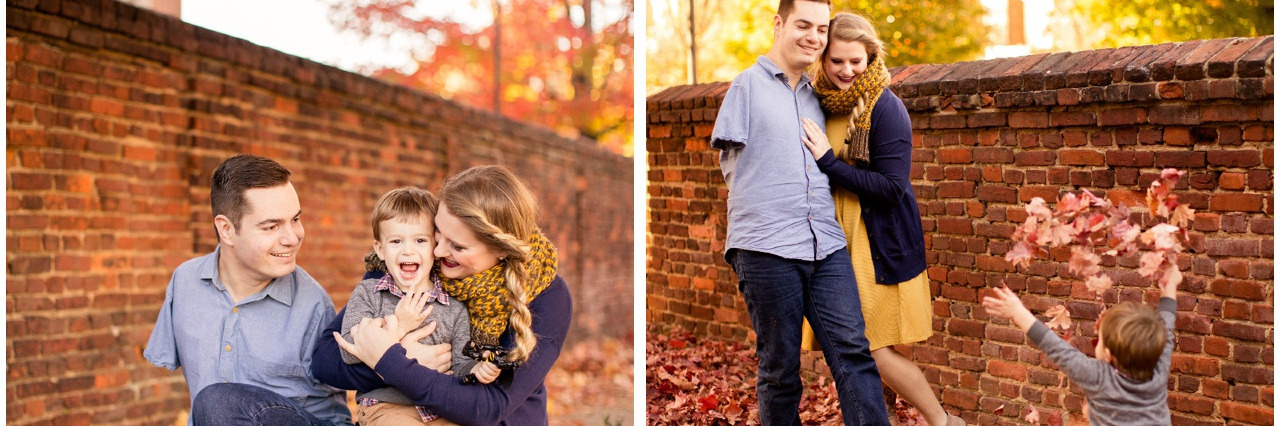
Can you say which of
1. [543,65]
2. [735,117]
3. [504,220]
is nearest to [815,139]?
[735,117]

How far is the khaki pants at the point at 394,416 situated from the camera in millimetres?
2729

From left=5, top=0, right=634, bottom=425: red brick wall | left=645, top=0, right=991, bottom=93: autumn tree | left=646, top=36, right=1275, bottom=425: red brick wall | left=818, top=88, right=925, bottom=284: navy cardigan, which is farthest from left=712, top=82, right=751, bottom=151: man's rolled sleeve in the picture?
left=645, top=0, right=991, bottom=93: autumn tree

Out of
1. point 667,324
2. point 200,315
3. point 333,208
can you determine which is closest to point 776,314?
point 200,315

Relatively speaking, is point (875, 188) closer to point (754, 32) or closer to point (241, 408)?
point (241, 408)

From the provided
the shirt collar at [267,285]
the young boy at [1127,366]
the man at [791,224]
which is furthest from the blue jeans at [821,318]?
the shirt collar at [267,285]

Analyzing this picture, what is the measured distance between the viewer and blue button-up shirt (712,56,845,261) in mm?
3330

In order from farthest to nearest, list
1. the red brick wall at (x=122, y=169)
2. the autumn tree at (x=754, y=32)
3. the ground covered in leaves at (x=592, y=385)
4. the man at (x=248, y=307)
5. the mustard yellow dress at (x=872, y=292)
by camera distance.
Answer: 1. the autumn tree at (x=754, y=32)
2. the ground covered in leaves at (x=592, y=385)
3. the red brick wall at (x=122, y=169)
4. the mustard yellow dress at (x=872, y=292)
5. the man at (x=248, y=307)

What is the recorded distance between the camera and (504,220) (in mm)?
2814

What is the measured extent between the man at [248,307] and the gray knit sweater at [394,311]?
12.1 inches

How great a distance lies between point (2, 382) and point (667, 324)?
3.87 metres

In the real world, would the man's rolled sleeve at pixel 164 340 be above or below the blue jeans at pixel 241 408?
above

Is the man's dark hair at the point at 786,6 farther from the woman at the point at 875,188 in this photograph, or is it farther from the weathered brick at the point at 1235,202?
the weathered brick at the point at 1235,202

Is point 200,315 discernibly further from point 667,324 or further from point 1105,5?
point 1105,5

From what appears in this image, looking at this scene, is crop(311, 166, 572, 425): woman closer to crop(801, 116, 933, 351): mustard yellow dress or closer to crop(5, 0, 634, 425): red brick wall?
crop(801, 116, 933, 351): mustard yellow dress
